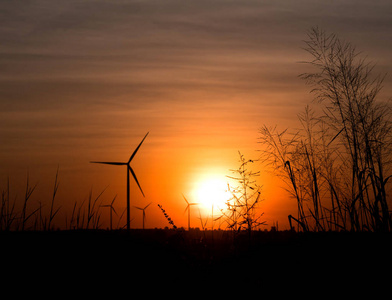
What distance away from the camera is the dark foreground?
6.52 m

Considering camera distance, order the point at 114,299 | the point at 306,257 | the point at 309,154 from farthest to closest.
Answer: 1. the point at 309,154
2. the point at 306,257
3. the point at 114,299

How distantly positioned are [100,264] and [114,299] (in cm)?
95

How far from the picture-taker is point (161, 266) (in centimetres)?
691

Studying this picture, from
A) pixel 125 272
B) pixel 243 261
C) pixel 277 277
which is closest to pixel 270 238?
pixel 243 261

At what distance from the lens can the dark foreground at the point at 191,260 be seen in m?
6.52

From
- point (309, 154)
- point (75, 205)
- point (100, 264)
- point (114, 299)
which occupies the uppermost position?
point (309, 154)

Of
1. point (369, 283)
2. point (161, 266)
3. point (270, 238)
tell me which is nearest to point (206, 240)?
point (270, 238)

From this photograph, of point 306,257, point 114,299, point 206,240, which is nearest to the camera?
point 114,299

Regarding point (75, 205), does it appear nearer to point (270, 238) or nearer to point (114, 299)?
point (270, 238)

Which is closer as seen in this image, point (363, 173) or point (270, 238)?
point (270, 238)

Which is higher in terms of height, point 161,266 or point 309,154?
point 309,154

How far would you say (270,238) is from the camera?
29.6 ft

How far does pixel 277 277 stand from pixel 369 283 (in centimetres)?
117

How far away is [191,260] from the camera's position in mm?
7145
